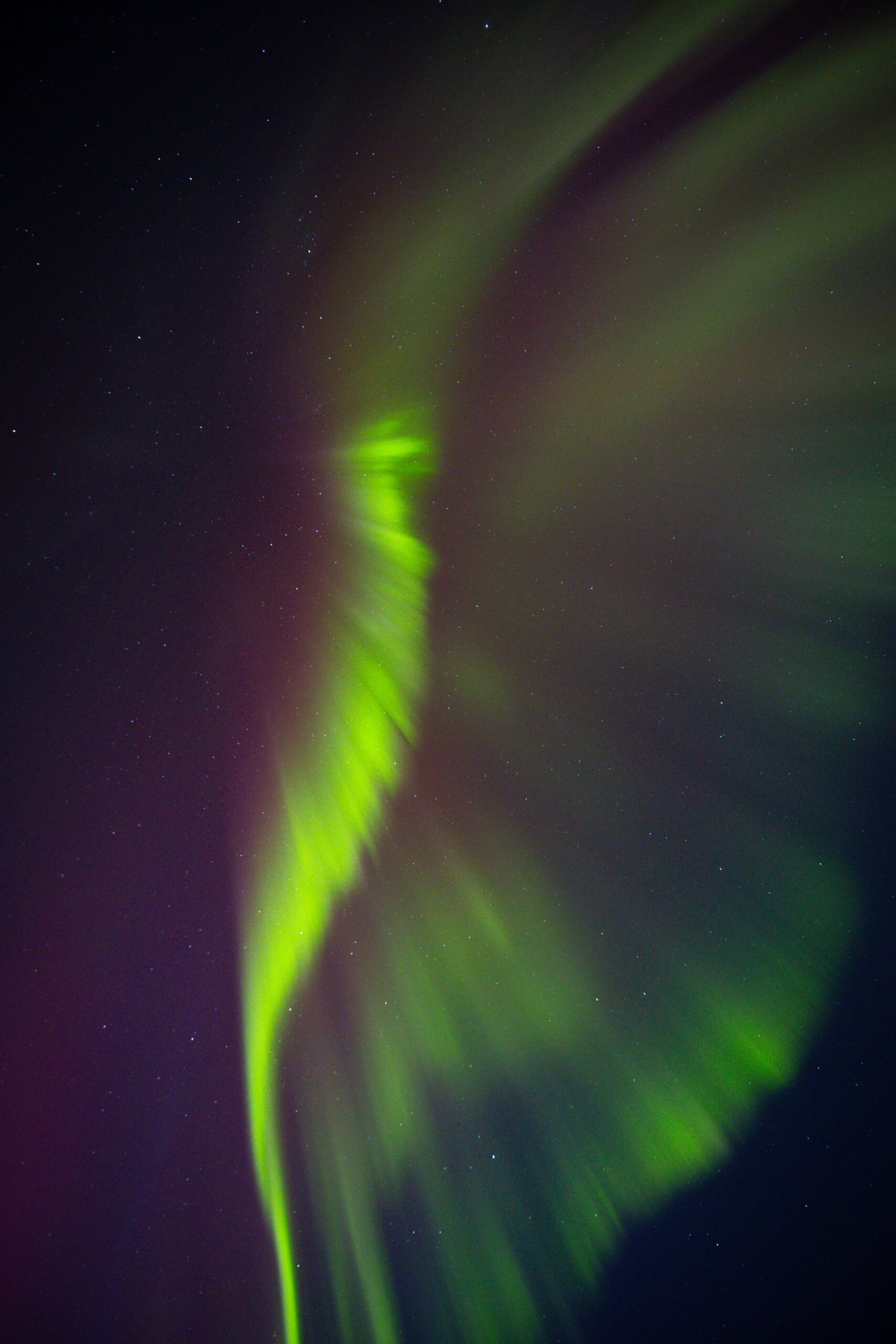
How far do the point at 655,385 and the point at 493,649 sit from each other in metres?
0.30

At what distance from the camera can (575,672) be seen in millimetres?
701

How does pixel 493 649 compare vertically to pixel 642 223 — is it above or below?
below

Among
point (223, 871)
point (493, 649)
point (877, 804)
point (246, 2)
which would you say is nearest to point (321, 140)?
point (246, 2)

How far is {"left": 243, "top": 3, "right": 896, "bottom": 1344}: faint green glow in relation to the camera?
66 centimetres

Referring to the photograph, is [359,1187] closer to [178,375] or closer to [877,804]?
[877,804]

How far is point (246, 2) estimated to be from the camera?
2.05 feet

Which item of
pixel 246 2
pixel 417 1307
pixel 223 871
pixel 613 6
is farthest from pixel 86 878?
pixel 613 6

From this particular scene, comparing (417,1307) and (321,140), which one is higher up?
(321,140)

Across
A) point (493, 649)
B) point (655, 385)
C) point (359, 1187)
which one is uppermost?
point (655, 385)

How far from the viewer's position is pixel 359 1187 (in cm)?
64

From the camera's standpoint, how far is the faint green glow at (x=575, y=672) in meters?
0.66

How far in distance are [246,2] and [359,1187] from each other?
3.32 feet

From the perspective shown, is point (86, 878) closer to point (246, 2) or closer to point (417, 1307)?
point (417, 1307)

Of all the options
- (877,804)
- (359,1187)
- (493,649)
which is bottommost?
(359,1187)
